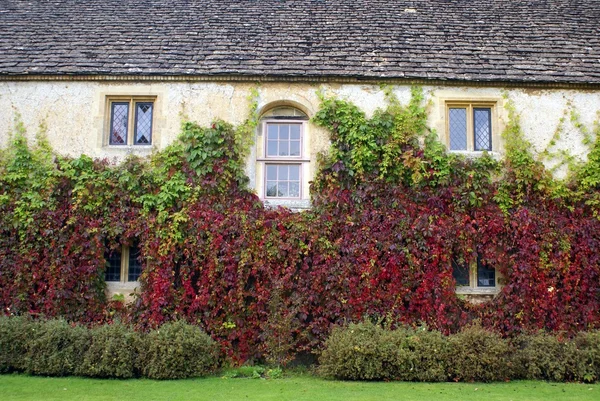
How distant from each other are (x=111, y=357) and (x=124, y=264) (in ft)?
7.96

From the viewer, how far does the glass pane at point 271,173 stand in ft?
35.6

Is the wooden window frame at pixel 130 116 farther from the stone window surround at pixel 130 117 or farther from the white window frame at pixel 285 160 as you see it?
the white window frame at pixel 285 160

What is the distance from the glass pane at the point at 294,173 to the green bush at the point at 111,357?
13.7ft

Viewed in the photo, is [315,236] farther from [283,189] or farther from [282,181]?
[282,181]

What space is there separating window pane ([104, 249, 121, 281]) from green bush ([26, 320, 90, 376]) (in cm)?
185

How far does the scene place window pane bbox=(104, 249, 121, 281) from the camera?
34.7 feet

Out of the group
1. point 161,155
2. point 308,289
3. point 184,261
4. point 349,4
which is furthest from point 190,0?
point 308,289

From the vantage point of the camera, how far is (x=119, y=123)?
11.1 meters

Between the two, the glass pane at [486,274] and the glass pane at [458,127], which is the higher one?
the glass pane at [458,127]

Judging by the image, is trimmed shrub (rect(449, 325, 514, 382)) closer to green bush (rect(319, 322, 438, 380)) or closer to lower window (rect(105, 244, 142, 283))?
green bush (rect(319, 322, 438, 380))

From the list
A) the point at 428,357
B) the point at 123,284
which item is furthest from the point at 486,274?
the point at 123,284

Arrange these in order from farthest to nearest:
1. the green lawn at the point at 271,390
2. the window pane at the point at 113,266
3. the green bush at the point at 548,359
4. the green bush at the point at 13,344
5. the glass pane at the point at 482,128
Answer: the glass pane at the point at 482,128 → the window pane at the point at 113,266 → the green bush at the point at 13,344 → the green bush at the point at 548,359 → the green lawn at the point at 271,390

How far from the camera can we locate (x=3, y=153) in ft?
35.2

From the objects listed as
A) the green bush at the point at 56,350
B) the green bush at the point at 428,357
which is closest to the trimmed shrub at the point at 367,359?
the green bush at the point at 428,357
